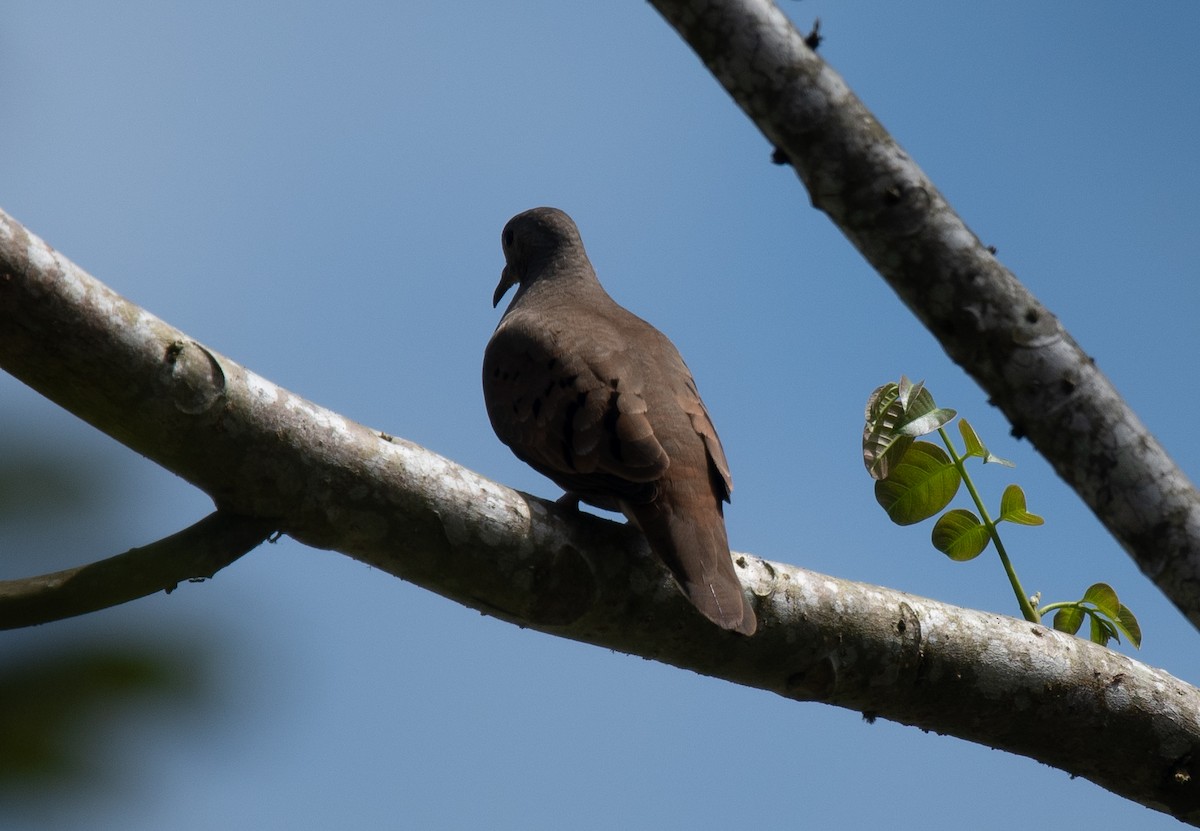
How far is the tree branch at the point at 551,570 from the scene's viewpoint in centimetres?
235

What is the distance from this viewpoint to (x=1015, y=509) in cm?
352

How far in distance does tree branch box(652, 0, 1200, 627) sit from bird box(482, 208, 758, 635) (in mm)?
1022

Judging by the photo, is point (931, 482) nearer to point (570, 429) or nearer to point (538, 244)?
point (570, 429)

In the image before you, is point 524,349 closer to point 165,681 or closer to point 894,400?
point 894,400

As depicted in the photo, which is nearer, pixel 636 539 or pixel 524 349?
pixel 636 539

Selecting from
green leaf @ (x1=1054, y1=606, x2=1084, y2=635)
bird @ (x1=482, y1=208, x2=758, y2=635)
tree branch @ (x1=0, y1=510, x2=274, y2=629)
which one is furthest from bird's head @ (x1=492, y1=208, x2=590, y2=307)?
tree branch @ (x1=0, y1=510, x2=274, y2=629)

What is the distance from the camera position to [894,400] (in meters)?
3.42

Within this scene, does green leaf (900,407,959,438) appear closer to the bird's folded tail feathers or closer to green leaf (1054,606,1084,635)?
the bird's folded tail feathers

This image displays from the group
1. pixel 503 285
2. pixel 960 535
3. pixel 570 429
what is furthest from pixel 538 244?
pixel 960 535

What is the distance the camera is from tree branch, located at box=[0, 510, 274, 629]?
208 cm

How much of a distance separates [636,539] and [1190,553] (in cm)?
145

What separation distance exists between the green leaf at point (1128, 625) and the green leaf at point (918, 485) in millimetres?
685

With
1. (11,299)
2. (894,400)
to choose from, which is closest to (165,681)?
(11,299)

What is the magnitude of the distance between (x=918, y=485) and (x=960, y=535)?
0.69 feet
